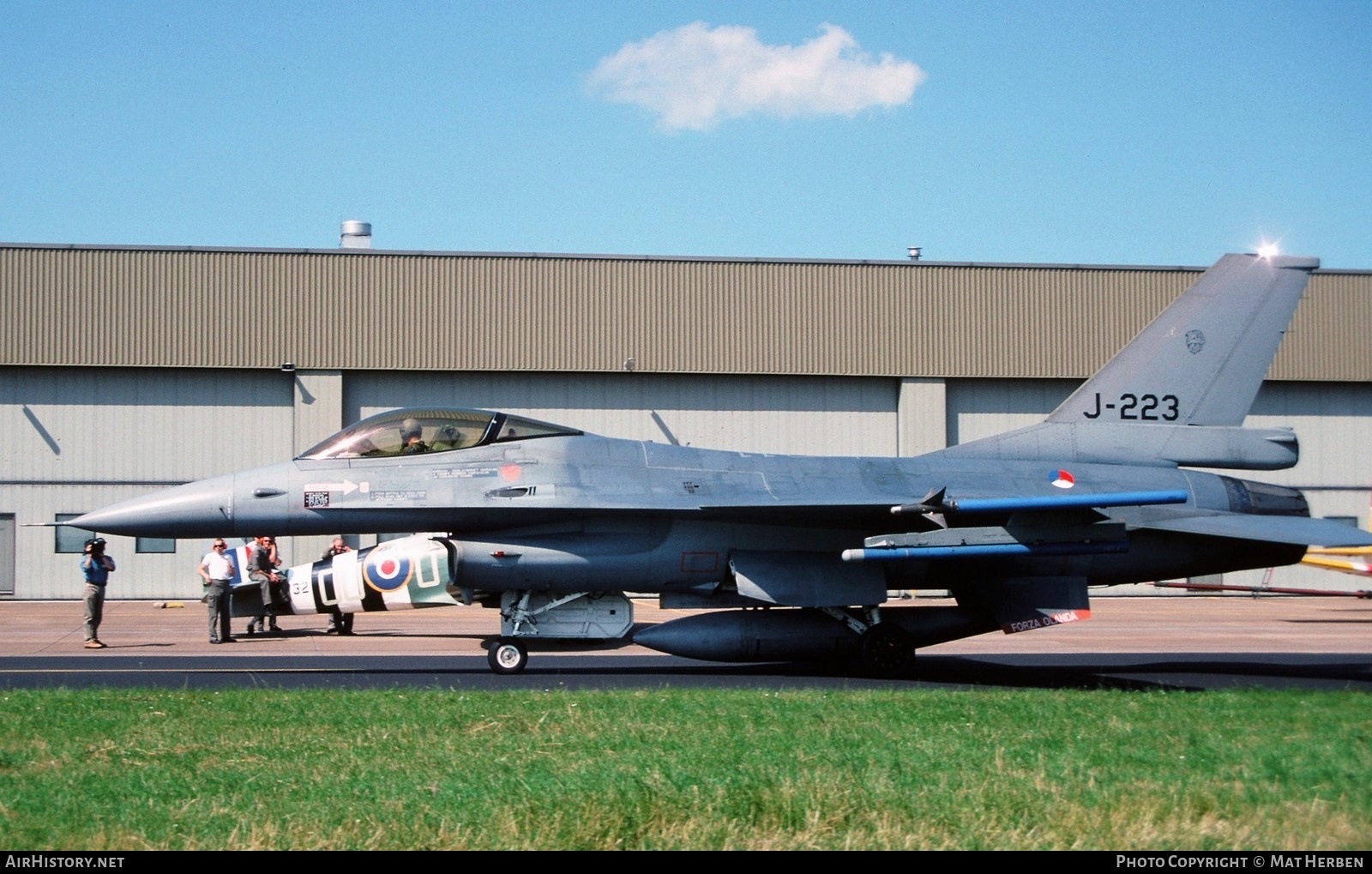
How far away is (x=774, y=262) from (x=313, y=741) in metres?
24.5

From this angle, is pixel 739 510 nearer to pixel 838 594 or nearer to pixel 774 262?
pixel 838 594

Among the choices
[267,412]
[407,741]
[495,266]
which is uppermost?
[495,266]

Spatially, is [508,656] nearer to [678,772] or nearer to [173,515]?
[173,515]

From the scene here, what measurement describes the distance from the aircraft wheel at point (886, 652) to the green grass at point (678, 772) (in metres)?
2.98

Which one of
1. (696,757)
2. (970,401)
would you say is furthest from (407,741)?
(970,401)

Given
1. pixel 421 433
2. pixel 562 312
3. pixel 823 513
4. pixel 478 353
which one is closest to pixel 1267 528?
pixel 823 513

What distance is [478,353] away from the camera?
30.7 metres

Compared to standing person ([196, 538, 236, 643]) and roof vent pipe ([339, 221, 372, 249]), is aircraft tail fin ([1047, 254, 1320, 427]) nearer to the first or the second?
standing person ([196, 538, 236, 643])

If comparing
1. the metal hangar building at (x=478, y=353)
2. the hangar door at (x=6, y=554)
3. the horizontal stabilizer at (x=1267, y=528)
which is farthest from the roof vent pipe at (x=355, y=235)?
the horizontal stabilizer at (x=1267, y=528)

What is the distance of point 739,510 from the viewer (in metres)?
13.3

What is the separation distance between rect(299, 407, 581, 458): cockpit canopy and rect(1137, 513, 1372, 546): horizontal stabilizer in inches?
282

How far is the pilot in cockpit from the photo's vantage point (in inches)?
537

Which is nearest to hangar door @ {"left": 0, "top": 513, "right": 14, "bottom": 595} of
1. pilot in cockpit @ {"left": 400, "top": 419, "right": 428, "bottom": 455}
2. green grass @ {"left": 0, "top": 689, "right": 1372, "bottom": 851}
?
pilot in cockpit @ {"left": 400, "top": 419, "right": 428, "bottom": 455}
